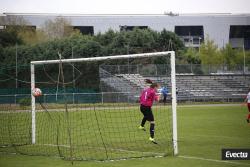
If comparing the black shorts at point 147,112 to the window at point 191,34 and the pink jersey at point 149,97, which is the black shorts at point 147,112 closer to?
the pink jersey at point 149,97

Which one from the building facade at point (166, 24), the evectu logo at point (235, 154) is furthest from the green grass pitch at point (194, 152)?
the building facade at point (166, 24)

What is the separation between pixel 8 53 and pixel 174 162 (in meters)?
39.2

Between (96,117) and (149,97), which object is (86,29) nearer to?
(96,117)

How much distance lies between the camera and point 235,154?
1530 cm

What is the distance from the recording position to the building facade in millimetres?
68312

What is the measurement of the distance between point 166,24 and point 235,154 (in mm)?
56998

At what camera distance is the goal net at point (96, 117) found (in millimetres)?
16984

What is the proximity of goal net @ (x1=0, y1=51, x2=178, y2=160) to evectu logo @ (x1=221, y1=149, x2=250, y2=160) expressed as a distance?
1424 millimetres

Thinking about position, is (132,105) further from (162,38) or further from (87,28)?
(87,28)

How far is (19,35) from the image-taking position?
65750mm

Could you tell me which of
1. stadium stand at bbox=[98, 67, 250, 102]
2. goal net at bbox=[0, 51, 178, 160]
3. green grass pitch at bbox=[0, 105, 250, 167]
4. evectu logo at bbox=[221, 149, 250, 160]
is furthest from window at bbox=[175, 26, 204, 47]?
evectu logo at bbox=[221, 149, 250, 160]

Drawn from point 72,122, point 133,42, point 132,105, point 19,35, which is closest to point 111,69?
point 132,105

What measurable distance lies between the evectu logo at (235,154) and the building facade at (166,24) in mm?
51258

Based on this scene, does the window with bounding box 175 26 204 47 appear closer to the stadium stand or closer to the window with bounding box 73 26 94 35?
the window with bounding box 73 26 94 35
